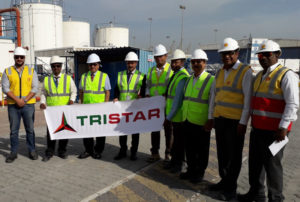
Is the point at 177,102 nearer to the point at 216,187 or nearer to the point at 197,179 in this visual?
the point at 197,179

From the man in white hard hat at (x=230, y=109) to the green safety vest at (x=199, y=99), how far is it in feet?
0.43

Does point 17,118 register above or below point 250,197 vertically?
above

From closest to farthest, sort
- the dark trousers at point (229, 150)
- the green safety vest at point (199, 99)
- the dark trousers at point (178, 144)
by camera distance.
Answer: the dark trousers at point (229, 150), the green safety vest at point (199, 99), the dark trousers at point (178, 144)

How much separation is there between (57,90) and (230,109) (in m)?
3.43

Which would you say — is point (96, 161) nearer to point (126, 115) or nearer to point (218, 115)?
point (126, 115)

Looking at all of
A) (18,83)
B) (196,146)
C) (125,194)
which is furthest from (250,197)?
(18,83)

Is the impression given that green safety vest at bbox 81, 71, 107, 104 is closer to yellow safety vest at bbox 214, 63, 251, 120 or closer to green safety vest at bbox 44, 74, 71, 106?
green safety vest at bbox 44, 74, 71, 106

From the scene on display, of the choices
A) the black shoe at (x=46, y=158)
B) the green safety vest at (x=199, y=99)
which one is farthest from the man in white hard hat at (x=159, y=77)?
the black shoe at (x=46, y=158)

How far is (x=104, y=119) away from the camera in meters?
5.01

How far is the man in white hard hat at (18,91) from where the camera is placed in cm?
479

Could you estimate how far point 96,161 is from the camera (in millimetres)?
5125

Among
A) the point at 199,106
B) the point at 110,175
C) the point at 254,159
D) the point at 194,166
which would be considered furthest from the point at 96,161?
the point at 254,159

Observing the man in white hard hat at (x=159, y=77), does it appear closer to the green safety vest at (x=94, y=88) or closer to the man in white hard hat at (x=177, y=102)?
the man in white hard hat at (x=177, y=102)

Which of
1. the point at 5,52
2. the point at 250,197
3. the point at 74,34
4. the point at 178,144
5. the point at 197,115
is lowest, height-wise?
the point at 250,197
